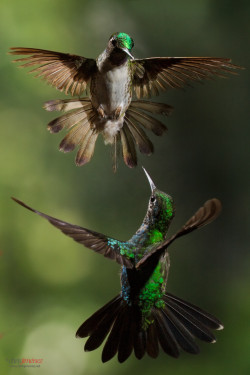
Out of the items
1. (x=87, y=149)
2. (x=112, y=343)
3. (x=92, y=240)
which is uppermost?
(x=87, y=149)

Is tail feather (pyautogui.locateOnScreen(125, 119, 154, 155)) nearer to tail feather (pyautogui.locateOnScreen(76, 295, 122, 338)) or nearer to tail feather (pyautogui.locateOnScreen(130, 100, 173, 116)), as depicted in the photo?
tail feather (pyautogui.locateOnScreen(130, 100, 173, 116))

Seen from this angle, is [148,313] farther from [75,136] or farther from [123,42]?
[123,42]

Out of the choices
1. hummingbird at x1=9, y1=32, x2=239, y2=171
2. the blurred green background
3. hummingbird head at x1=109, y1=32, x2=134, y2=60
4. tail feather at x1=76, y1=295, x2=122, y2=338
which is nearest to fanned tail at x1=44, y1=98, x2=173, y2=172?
hummingbird at x1=9, y1=32, x2=239, y2=171

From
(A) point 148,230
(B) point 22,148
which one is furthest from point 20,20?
(A) point 148,230

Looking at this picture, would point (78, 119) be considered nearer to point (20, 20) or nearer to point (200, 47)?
point (20, 20)

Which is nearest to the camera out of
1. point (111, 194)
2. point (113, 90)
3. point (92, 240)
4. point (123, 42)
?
point (92, 240)

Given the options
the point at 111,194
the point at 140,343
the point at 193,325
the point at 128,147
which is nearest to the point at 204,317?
the point at 193,325
